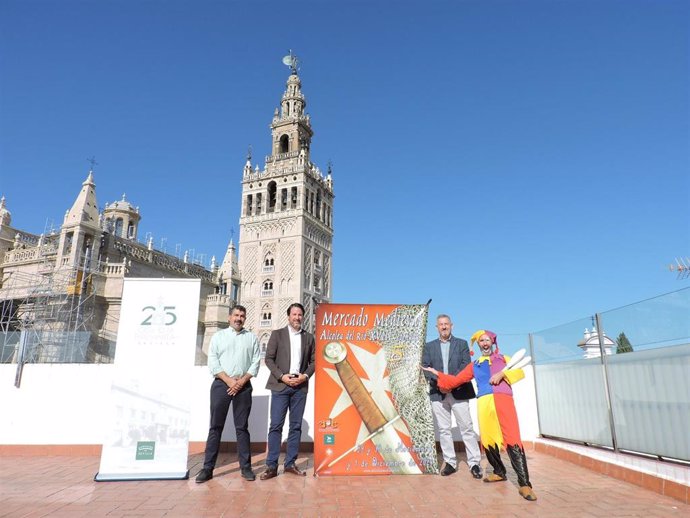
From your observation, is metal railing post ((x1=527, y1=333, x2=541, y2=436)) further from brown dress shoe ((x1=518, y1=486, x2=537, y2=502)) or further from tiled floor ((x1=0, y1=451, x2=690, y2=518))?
brown dress shoe ((x1=518, y1=486, x2=537, y2=502))

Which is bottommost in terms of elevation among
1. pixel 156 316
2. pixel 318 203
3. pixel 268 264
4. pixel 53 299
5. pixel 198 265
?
pixel 156 316

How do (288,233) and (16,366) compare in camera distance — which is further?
(288,233)

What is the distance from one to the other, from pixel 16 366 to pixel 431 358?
6.70 meters

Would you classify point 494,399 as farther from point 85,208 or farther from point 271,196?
point 271,196

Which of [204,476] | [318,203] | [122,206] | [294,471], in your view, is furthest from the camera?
[318,203]

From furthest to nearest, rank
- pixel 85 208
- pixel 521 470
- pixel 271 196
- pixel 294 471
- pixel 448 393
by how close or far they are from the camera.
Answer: pixel 271 196 < pixel 85 208 < pixel 448 393 < pixel 294 471 < pixel 521 470

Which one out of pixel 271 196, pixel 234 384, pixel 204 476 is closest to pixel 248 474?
pixel 204 476

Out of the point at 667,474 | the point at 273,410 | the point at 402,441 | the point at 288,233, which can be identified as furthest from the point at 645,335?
the point at 288,233

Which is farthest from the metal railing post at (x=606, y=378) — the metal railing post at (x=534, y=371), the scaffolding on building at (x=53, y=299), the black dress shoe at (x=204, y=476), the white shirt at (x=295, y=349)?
the scaffolding on building at (x=53, y=299)

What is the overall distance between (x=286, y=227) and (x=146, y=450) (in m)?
42.1

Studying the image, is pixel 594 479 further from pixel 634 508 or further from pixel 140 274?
pixel 140 274

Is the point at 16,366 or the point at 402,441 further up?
the point at 16,366

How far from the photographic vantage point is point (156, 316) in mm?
5609

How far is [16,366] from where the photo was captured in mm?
7188
